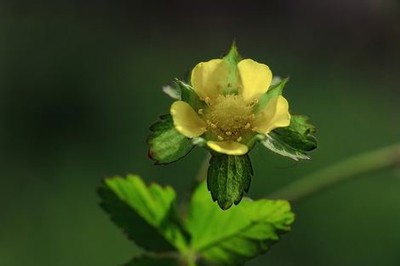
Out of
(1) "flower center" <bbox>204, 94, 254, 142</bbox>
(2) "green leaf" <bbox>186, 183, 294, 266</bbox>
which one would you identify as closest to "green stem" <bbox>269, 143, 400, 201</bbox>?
(2) "green leaf" <bbox>186, 183, 294, 266</bbox>

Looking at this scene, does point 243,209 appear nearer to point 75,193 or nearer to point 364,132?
point 75,193

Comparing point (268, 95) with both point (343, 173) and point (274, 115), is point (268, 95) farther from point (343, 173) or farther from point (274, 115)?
point (343, 173)

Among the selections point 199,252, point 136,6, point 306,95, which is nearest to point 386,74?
point 306,95

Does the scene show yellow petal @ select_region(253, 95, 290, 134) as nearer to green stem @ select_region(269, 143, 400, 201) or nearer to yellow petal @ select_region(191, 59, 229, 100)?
yellow petal @ select_region(191, 59, 229, 100)

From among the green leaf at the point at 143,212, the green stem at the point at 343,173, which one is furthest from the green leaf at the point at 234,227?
the green stem at the point at 343,173

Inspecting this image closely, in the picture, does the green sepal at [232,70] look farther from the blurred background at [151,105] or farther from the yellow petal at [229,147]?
the blurred background at [151,105]

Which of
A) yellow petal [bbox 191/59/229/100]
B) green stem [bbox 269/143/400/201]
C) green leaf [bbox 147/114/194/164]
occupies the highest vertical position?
green stem [bbox 269/143/400/201]
